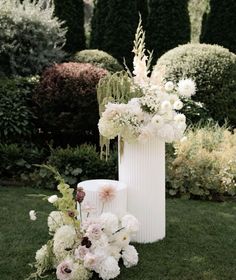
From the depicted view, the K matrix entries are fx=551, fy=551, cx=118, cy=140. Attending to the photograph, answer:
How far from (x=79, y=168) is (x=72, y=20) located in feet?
19.2

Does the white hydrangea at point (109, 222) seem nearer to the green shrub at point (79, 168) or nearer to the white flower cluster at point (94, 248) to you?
the white flower cluster at point (94, 248)

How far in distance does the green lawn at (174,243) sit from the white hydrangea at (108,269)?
175 millimetres

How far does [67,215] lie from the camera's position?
4023 mm

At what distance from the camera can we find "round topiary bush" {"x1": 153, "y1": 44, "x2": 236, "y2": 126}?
907 centimetres

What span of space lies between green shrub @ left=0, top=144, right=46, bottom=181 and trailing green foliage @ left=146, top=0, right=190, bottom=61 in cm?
507

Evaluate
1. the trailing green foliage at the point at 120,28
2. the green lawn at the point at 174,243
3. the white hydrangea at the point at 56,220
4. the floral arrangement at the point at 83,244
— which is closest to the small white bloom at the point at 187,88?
the floral arrangement at the point at 83,244

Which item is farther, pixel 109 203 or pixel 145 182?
Result: pixel 145 182

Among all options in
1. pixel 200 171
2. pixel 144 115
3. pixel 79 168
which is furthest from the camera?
pixel 79 168

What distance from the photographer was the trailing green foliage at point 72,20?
1159 cm

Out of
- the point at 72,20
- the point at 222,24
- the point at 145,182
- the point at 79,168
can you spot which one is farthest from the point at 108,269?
the point at 72,20

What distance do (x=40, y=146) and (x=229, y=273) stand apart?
4.49 meters

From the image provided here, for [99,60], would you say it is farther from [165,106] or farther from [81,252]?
[81,252]

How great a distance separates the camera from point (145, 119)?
4.47m

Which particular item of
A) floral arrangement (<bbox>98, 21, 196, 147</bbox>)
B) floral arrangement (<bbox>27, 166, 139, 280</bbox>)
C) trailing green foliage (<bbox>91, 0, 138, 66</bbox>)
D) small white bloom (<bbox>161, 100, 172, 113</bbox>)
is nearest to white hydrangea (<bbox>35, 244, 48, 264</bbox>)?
floral arrangement (<bbox>27, 166, 139, 280</bbox>)
